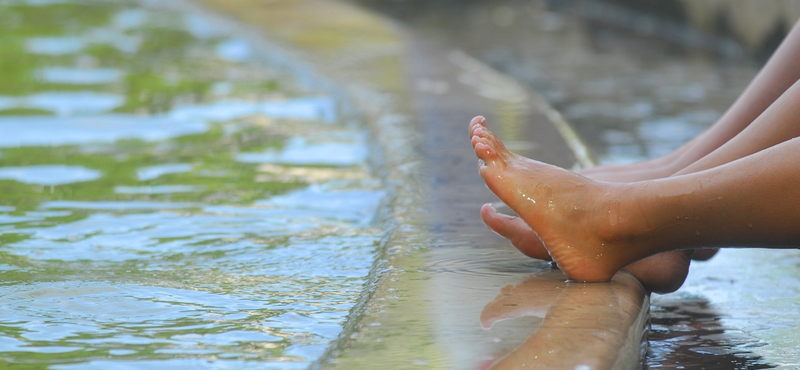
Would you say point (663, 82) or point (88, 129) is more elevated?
point (663, 82)

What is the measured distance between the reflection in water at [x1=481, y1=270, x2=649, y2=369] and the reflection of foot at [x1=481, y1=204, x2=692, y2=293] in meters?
0.05

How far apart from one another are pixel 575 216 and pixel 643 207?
0.13 metres

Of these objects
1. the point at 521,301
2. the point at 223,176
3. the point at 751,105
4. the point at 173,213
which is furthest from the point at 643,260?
the point at 223,176

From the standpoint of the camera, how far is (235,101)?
13.6ft

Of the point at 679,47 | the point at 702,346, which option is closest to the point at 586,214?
the point at 702,346

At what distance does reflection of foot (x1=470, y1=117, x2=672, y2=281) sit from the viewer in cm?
171

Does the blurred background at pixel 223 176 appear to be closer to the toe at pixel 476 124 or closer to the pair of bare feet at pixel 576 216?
the pair of bare feet at pixel 576 216

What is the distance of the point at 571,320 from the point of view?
1555mm

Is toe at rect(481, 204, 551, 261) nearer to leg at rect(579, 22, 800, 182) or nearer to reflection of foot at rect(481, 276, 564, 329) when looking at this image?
reflection of foot at rect(481, 276, 564, 329)

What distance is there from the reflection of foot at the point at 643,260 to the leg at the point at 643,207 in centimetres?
11

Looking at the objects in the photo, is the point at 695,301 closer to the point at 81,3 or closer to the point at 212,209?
the point at 212,209

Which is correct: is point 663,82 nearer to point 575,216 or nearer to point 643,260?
point 643,260

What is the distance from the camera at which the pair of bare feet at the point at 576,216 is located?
5.63ft

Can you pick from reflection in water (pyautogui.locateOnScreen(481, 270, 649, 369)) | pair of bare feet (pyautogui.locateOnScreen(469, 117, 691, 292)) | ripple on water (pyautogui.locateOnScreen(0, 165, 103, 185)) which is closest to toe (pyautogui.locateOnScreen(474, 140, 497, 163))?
pair of bare feet (pyautogui.locateOnScreen(469, 117, 691, 292))
